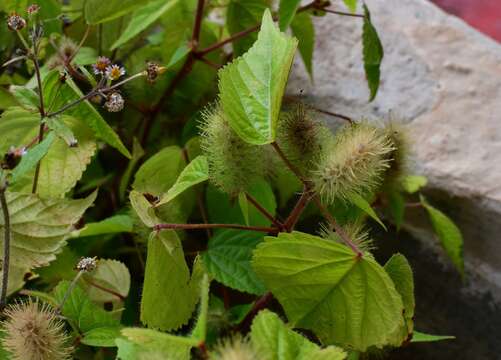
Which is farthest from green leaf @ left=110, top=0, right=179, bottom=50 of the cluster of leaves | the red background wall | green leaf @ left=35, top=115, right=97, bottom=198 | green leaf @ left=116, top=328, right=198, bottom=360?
the red background wall

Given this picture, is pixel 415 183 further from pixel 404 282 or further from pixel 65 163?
pixel 65 163

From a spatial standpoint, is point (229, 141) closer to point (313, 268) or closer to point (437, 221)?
point (313, 268)

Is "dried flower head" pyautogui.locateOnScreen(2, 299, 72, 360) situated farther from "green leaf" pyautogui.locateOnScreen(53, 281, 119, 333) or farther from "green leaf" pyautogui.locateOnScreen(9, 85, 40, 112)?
"green leaf" pyautogui.locateOnScreen(9, 85, 40, 112)

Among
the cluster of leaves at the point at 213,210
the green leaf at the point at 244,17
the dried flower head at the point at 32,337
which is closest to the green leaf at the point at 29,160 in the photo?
the cluster of leaves at the point at 213,210

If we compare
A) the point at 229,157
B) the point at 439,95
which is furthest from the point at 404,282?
the point at 439,95

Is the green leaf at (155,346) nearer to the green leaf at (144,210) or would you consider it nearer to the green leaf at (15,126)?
the green leaf at (144,210)

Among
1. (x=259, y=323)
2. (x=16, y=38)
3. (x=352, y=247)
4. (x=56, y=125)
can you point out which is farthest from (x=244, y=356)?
(x=16, y=38)
